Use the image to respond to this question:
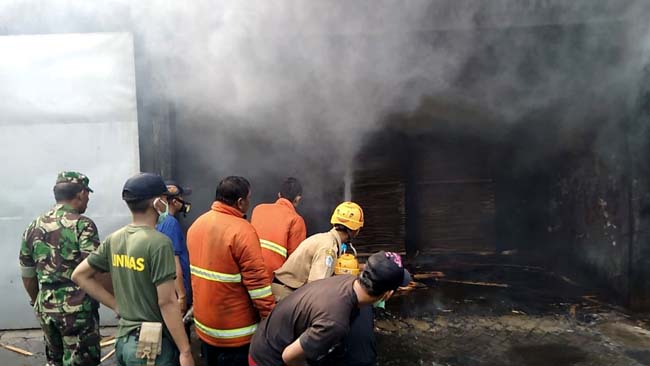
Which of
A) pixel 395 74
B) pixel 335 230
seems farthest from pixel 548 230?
pixel 335 230

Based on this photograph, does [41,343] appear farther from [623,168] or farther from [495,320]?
[623,168]

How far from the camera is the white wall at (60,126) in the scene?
472cm

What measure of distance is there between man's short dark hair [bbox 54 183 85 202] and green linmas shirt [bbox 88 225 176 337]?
84 centimetres

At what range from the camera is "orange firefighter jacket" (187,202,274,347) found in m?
2.66

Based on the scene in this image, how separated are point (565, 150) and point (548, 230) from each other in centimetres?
146

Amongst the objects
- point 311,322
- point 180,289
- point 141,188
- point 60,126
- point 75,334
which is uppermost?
point 60,126

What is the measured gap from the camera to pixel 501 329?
4695 mm

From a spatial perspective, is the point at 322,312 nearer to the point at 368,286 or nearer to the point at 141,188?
the point at 368,286

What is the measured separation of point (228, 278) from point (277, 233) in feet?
3.32

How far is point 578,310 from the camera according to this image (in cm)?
520

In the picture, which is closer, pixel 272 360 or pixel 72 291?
pixel 272 360

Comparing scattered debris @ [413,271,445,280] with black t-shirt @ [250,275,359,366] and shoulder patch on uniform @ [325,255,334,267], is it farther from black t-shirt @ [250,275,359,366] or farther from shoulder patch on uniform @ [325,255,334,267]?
black t-shirt @ [250,275,359,366]

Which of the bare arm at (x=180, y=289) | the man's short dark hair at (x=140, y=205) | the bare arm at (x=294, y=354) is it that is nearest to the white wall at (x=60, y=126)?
the bare arm at (x=180, y=289)

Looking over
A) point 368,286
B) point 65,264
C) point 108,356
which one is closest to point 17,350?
point 108,356
